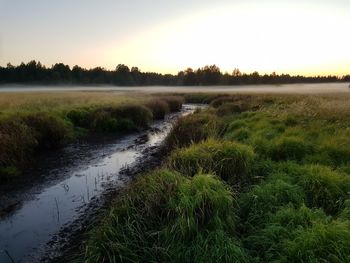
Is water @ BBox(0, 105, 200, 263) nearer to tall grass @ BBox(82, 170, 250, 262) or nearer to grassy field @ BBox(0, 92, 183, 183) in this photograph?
grassy field @ BBox(0, 92, 183, 183)

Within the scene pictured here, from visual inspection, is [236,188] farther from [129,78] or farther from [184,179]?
[129,78]

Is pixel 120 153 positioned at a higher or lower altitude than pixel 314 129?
lower

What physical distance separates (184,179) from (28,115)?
43.0ft

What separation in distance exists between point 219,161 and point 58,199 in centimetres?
523

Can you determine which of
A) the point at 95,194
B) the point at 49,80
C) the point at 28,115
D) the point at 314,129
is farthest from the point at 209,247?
the point at 49,80

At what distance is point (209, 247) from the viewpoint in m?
5.84

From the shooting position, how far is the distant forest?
369ft

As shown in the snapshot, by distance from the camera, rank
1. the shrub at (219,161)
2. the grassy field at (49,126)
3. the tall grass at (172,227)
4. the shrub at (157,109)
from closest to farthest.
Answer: the tall grass at (172,227), the shrub at (219,161), the grassy field at (49,126), the shrub at (157,109)

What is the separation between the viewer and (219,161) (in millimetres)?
9125

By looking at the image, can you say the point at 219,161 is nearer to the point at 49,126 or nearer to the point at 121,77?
the point at 49,126

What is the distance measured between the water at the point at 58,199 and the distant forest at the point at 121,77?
103 meters

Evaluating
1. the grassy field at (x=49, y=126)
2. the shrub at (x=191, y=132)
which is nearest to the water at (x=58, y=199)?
the grassy field at (x=49, y=126)

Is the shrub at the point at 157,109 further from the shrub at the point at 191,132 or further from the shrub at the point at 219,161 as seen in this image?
the shrub at the point at 219,161

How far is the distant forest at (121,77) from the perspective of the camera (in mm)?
112500
